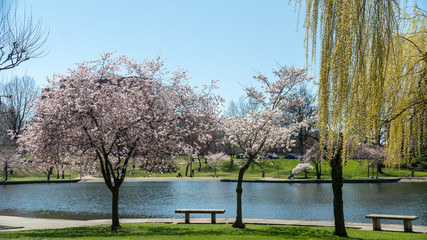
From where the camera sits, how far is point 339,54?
19.7 ft

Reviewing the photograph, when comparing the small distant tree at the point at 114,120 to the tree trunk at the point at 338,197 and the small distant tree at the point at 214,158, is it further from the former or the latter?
the small distant tree at the point at 214,158

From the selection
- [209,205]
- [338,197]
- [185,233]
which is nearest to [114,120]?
[185,233]

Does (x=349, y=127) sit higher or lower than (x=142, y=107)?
lower

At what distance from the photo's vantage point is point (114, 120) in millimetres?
16562

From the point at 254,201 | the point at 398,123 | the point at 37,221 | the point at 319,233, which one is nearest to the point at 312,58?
the point at 398,123

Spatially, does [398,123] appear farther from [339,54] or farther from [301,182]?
[301,182]

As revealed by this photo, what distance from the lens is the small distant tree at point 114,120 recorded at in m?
16.0

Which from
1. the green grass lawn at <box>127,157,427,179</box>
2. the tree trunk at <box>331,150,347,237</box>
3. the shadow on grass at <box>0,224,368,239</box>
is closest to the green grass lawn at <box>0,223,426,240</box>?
the shadow on grass at <box>0,224,368,239</box>

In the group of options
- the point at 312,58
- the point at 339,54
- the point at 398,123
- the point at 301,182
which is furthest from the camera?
the point at 301,182

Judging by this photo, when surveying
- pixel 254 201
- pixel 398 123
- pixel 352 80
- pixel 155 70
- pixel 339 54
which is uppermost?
pixel 155 70

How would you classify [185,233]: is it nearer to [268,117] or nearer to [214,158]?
[268,117]

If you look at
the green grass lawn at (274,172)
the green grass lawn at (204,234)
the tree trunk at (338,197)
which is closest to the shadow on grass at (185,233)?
the green grass lawn at (204,234)

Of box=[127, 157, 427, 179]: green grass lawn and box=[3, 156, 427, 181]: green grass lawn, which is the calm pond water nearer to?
box=[3, 156, 427, 181]: green grass lawn

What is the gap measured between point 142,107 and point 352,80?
12123 mm
